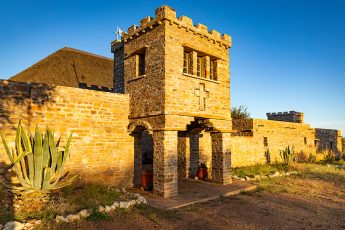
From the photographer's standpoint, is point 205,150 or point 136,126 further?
point 205,150

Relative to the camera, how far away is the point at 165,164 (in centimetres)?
837

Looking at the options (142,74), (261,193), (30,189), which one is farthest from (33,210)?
(261,193)

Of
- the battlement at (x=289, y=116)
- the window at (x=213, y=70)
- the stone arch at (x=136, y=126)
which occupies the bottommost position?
the stone arch at (x=136, y=126)

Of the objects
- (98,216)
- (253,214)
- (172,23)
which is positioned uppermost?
(172,23)

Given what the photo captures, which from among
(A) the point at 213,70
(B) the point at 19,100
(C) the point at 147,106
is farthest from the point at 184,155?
(B) the point at 19,100

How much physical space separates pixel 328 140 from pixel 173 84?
23046 mm

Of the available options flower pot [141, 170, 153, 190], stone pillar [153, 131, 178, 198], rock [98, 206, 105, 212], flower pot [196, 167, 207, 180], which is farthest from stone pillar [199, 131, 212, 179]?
rock [98, 206, 105, 212]

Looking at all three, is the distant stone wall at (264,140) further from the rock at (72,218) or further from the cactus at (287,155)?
the rock at (72,218)

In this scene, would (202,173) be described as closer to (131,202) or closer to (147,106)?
(147,106)

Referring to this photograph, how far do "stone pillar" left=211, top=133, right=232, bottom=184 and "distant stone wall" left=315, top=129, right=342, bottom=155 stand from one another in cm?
1784

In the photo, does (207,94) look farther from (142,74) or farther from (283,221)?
(283,221)

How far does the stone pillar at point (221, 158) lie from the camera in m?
10.6

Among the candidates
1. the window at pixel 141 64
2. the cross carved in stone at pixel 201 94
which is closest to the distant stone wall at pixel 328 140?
the cross carved in stone at pixel 201 94

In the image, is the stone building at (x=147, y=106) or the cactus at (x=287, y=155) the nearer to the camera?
the stone building at (x=147, y=106)
